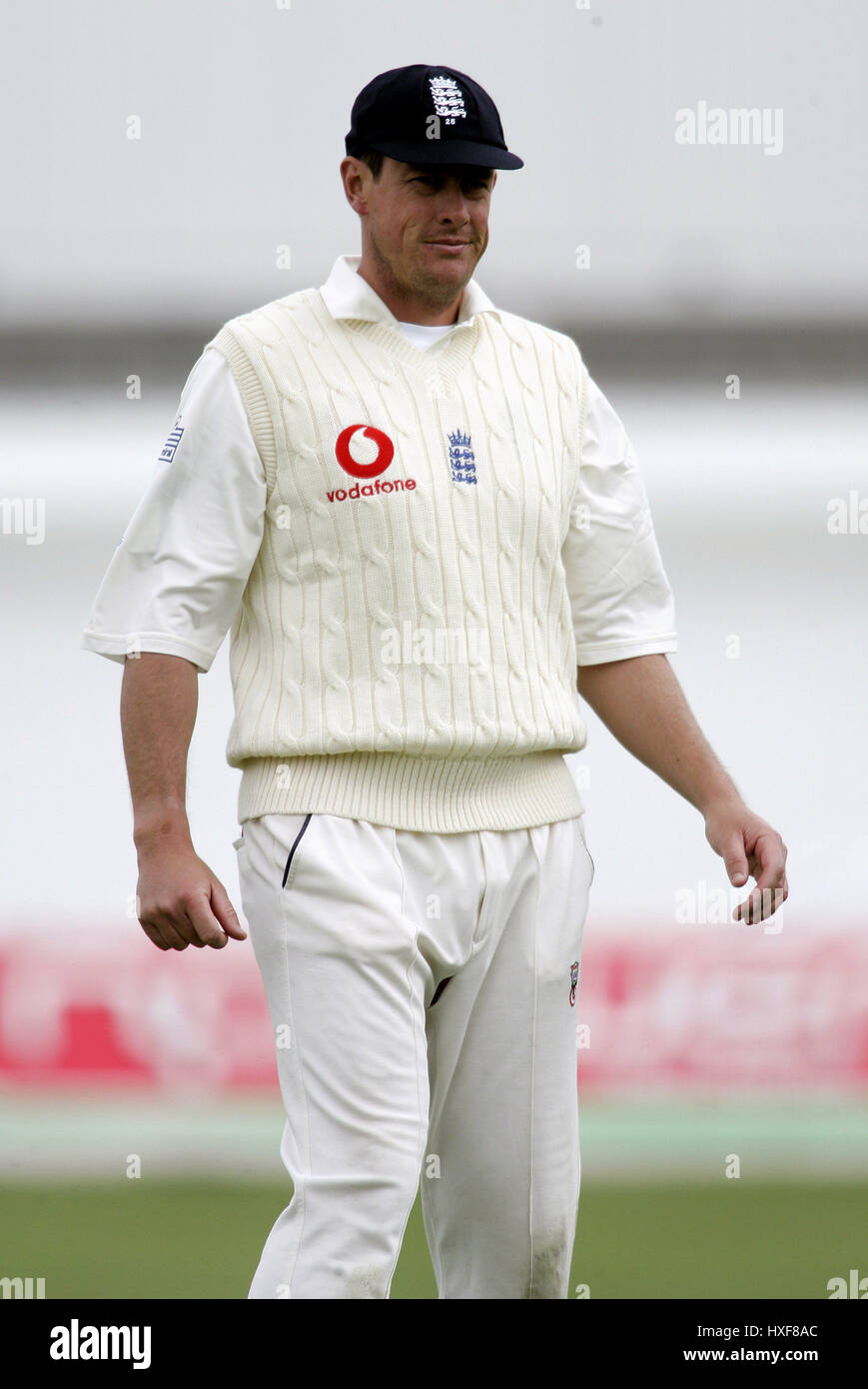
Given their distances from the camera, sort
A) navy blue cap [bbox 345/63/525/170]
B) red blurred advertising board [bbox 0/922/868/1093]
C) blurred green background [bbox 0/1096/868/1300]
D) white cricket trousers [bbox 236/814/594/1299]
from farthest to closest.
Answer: red blurred advertising board [bbox 0/922/868/1093] → blurred green background [bbox 0/1096/868/1300] → navy blue cap [bbox 345/63/525/170] → white cricket trousers [bbox 236/814/594/1299]

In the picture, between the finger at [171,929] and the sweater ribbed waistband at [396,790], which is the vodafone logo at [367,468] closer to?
the sweater ribbed waistband at [396,790]

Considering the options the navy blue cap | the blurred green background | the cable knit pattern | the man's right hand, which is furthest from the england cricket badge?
the blurred green background

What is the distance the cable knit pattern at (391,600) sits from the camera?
5.14ft

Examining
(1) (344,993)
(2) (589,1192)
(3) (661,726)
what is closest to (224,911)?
(1) (344,993)

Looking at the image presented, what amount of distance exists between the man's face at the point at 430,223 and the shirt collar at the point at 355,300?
0.10 feet

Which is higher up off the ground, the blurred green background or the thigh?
the thigh

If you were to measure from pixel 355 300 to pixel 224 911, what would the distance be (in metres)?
0.59

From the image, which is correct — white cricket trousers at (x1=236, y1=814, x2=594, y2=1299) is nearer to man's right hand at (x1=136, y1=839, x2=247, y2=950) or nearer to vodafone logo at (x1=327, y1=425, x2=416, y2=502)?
man's right hand at (x1=136, y1=839, x2=247, y2=950)

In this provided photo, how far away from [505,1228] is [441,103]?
Answer: 3.46 feet

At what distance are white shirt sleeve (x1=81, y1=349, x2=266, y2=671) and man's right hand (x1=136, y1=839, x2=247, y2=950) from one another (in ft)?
0.61

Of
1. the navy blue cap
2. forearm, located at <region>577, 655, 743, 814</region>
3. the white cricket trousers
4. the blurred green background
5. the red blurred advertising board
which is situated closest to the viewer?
the white cricket trousers

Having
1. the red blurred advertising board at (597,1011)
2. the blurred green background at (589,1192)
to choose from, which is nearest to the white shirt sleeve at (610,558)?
the blurred green background at (589,1192)

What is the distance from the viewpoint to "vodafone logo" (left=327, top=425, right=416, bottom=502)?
1576 mm

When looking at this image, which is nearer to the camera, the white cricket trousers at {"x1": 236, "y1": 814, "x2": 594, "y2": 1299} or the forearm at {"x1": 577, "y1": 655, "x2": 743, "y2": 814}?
the white cricket trousers at {"x1": 236, "y1": 814, "x2": 594, "y2": 1299}
